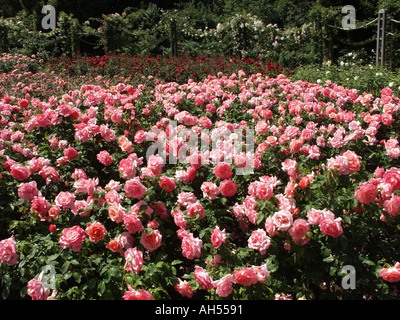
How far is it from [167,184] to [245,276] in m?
0.65

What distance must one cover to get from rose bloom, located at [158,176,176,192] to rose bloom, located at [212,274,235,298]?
1.94 feet

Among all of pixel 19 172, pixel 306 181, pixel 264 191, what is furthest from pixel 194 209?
pixel 19 172

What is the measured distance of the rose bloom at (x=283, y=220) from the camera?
1.66 metres

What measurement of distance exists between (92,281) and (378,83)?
5.42 m

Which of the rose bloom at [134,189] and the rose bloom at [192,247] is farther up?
the rose bloom at [134,189]

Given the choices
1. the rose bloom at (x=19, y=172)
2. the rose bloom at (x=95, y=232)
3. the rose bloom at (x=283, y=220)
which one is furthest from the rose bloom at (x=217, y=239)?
the rose bloom at (x=19, y=172)

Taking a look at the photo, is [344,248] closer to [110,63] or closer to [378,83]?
[378,83]

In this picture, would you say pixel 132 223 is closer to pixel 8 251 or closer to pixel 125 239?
pixel 125 239

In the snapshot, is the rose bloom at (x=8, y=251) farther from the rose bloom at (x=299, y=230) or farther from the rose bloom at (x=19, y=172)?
the rose bloom at (x=299, y=230)

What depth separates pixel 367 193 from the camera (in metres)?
1.66

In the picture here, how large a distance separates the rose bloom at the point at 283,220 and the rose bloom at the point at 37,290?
0.91 meters

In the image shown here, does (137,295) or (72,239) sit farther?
(72,239)

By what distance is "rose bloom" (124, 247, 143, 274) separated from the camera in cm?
161
